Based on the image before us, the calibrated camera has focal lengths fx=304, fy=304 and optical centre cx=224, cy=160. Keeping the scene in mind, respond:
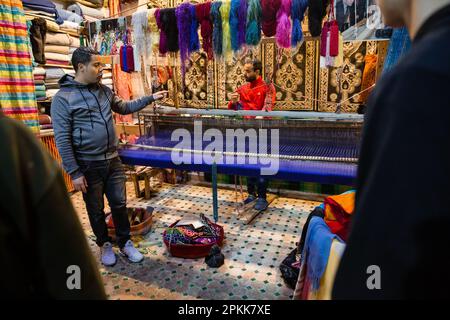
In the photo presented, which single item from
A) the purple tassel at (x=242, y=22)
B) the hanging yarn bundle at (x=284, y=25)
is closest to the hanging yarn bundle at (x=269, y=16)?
the hanging yarn bundle at (x=284, y=25)

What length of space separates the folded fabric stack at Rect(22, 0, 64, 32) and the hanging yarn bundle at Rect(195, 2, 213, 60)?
244cm

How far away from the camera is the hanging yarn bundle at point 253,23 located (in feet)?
8.36

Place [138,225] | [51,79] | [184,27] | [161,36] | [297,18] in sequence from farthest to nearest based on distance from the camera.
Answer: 1. [51,79]
2. [138,225]
3. [161,36]
4. [184,27]
5. [297,18]

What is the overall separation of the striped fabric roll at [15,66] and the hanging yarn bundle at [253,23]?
2.81 metres

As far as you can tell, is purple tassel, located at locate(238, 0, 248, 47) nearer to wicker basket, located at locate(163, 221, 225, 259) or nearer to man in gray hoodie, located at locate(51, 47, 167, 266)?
man in gray hoodie, located at locate(51, 47, 167, 266)

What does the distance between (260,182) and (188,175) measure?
151cm

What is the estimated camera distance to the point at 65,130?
7.70 ft

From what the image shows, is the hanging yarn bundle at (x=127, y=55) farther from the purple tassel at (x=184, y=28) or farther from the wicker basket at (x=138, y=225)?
the wicker basket at (x=138, y=225)

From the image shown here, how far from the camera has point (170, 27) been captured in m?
2.94

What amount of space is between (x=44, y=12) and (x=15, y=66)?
0.94 m

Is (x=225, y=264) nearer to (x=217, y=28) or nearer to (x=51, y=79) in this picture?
(x=217, y=28)

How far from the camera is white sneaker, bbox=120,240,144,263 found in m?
2.74

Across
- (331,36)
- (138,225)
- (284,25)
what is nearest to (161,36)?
(284,25)
